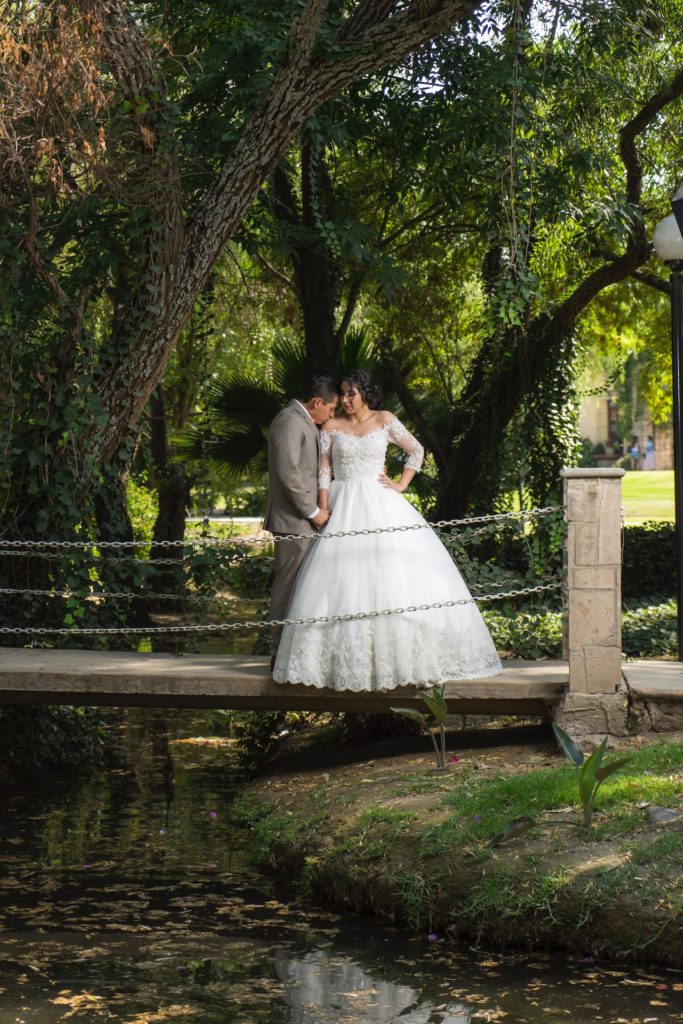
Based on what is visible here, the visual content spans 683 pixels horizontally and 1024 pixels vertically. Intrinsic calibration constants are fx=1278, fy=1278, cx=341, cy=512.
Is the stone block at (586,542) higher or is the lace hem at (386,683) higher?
the stone block at (586,542)

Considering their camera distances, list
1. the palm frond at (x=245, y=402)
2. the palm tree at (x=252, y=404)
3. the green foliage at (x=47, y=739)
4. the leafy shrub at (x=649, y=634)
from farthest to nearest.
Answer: the palm frond at (x=245, y=402)
the palm tree at (x=252, y=404)
the leafy shrub at (x=649, y=634)
the green foliage at (x=47, y=739)

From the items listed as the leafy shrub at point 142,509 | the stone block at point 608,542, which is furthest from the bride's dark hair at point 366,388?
the leafy shrub at point 142,509

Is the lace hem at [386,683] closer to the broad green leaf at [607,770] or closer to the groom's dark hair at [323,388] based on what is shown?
the broad green leaf at [607,770]

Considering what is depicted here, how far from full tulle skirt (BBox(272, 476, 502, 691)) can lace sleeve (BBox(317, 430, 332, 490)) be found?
22cm

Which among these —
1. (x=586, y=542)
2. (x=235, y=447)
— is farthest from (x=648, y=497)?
(x=586, y=542)

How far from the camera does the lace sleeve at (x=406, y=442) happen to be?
816cm

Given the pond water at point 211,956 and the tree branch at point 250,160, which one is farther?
the tree branch at point 250,160

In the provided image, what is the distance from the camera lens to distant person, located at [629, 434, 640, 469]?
193ft

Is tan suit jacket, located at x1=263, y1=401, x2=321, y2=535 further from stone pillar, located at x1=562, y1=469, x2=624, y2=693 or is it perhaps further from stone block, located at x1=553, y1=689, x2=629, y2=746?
stone block, located at x1=553, y1=689, x2=629, y2=746

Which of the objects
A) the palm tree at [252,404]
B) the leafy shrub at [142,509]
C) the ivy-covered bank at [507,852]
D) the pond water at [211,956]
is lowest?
the pond water at [211,956]

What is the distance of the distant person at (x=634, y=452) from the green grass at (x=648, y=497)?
1075 centimetres

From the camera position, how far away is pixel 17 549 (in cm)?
945

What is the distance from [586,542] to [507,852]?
6.77 feet

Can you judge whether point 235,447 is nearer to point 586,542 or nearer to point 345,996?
point 586,542
